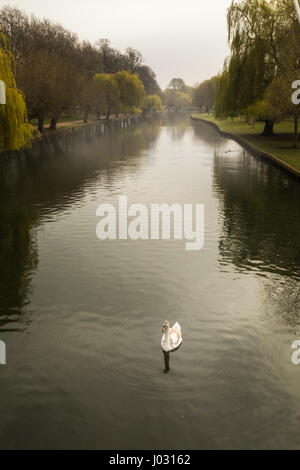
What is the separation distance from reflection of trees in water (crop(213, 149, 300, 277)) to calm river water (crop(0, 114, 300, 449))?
12 centimetres

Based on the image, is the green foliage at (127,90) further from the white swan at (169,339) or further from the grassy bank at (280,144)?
the white swan at (169,339)

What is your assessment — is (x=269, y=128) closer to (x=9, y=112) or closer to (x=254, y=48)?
(x=254, y=48)

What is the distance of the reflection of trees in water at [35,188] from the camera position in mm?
14930

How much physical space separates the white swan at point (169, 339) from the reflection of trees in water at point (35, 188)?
4656mm

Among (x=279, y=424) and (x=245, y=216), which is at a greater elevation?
(x=245, y=216)

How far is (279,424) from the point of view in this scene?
8.34 meters

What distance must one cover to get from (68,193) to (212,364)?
20874 mm

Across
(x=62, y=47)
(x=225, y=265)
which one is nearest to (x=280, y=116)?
(x=225, y=265)

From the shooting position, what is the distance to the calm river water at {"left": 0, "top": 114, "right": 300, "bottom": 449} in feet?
27.6

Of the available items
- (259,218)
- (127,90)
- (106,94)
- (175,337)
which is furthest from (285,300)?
(127,90)

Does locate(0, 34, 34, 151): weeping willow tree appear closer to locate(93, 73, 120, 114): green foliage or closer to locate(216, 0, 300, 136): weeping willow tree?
locate(216, 0, 300, 136): weeping willow tree

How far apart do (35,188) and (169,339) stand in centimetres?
2307

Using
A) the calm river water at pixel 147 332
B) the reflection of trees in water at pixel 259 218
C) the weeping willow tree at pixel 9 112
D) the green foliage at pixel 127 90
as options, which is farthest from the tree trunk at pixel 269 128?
the green foliage at pixel 127 90

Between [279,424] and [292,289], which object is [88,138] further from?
[279,424]
